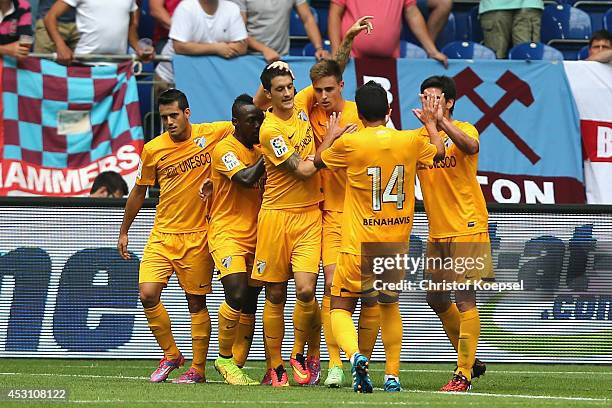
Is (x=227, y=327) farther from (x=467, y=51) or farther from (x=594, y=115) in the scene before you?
(x=467, y=51)

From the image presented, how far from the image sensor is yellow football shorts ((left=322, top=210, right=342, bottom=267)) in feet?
31.8

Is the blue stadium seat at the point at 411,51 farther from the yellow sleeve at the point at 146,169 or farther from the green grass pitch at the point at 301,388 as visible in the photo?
the yellow sleeve at the point at 146,169

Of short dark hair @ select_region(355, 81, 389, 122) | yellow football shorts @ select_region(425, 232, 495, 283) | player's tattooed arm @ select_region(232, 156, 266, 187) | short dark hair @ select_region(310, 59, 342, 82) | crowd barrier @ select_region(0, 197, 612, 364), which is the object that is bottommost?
crowd barrier @ select_region(0, 197, 612, 364)

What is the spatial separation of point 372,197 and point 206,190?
1715 mm

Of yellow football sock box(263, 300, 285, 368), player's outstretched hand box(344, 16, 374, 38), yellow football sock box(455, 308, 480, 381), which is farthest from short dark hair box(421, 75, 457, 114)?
yellow football sock box(263, 300, 285, 368)

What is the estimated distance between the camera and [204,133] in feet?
33.9

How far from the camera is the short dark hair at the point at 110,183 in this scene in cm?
1306

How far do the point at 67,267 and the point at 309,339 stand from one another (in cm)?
306

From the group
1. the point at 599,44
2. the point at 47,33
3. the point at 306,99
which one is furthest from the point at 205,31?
the point at 599,44

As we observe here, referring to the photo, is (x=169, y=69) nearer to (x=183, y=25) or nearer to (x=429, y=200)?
(x=183, y=25)

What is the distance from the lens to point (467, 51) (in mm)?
15227

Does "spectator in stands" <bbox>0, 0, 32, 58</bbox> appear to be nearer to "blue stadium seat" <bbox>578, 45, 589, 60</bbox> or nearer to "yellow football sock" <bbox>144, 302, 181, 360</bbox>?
"yellow football sock" <bbox>144, 302, 181, 360</bbox>

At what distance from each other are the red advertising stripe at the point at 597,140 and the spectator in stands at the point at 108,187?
16.5 feet

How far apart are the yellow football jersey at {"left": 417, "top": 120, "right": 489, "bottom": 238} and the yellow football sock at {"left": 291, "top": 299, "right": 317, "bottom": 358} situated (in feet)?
3.72
